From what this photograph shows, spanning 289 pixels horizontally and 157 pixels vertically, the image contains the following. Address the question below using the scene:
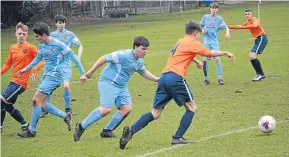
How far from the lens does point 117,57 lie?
10859 mm

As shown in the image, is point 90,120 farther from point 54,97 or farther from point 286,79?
point 286,79

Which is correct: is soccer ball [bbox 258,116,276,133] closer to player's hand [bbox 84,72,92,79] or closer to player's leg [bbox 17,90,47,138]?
player's hand [bbox 84,72,92,79]

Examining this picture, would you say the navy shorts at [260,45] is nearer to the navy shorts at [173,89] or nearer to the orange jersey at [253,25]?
the orange jersey at [253,25]

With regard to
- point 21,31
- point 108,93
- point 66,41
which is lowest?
point 108,93

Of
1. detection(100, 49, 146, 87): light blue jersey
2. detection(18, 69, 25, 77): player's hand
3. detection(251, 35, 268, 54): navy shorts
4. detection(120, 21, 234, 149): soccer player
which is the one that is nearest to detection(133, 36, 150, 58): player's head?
detection(100, 49, 146, 87): light blue jersey

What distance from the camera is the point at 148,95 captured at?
694 inches

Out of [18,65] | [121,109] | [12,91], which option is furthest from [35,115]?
[121,109]

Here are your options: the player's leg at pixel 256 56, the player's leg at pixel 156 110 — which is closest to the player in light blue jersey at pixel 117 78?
the player's leg at pixel 156 110

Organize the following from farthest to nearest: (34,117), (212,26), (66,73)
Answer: (212,26), (66,73), (34,117)

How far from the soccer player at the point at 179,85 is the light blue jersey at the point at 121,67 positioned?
1.81 ft

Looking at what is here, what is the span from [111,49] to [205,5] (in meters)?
35.1

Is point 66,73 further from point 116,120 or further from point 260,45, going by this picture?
point 260,45

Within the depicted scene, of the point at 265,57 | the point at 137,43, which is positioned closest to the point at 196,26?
the point at 137,43

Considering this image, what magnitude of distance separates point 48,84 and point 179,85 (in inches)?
117
